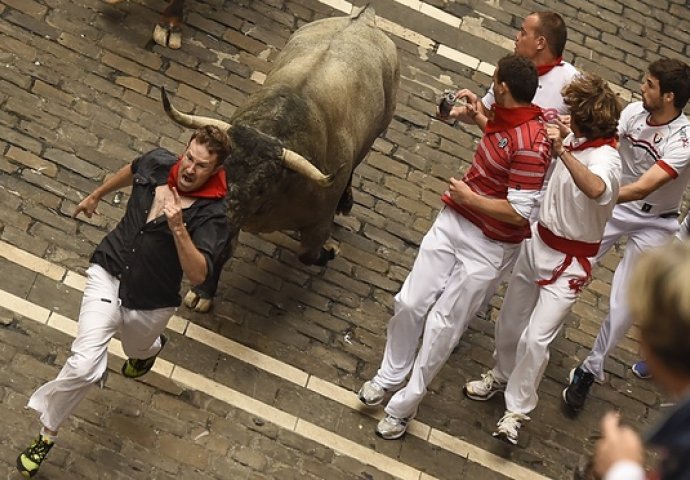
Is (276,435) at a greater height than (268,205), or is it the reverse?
(268,205)

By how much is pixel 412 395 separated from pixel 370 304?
5.27ft

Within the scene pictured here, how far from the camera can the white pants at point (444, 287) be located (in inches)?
330

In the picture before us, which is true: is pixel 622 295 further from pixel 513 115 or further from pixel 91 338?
pixel 91 338

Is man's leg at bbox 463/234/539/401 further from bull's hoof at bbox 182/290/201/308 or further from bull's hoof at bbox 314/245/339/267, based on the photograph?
bull's hoof at bbox 182/290/201/308

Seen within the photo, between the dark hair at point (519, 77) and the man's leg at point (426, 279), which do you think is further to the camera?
the man's leg at point (426, 279)

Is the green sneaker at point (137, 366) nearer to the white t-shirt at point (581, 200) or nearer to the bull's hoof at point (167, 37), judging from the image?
the white t-shirt at point (581, 200)

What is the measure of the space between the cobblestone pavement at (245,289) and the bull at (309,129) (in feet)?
1.73

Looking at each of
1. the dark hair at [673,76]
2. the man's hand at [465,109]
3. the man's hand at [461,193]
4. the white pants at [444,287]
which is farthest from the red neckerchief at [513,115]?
the dark hair at [673,76]

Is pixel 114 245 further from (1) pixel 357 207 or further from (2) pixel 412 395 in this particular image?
(1) pixel 357 207

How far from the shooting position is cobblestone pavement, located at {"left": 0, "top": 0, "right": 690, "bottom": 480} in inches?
346

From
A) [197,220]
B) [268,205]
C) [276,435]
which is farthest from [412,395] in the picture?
[197,220]

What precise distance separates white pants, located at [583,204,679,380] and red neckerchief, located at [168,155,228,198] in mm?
3853

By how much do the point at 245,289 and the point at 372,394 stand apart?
1635 millimetres

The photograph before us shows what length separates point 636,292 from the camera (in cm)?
371
